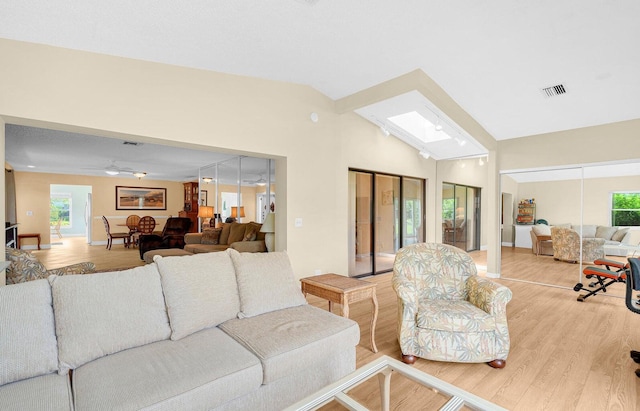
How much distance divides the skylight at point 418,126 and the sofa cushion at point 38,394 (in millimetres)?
5021

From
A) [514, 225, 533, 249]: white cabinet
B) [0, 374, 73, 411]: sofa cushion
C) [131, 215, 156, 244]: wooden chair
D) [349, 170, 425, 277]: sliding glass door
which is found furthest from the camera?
[131, 215, 156, 244]: wooden chair

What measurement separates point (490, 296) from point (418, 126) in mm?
3835

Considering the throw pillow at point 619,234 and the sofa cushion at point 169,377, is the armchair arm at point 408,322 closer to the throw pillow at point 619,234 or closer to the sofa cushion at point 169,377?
the sofa cushion at point 169,377

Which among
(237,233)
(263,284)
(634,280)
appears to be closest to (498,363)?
(634,280)

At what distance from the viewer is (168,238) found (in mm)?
7199

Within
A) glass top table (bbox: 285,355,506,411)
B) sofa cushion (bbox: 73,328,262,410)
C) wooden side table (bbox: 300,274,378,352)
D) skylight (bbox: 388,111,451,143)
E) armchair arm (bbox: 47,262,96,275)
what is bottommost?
glass top table (bbox: 285,355,506,411)

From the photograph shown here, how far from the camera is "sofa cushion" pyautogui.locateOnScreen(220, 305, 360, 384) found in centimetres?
179

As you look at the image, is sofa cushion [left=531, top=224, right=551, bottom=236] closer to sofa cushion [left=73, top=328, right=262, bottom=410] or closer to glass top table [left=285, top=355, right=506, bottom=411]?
glass top table [left=285, top=355, right=506, bottom=411]

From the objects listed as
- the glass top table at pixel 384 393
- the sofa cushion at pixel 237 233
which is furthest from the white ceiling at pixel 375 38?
the sofa cushion at pixel 237 233

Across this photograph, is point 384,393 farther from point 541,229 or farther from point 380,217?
point 541,229

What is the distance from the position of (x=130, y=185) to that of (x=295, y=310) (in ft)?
35.3

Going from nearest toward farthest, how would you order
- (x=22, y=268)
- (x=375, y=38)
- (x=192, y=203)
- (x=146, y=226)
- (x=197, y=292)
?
1. (x=197, y=292)
2. (x=22, y=268)
3. (x=375, y=38)
4. (x=146, y=226)
5. (x=192, y=203)

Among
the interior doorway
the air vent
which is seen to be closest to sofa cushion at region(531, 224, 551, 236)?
the interior doorway

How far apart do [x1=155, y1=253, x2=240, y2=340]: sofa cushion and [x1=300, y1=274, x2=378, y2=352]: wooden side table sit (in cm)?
84
